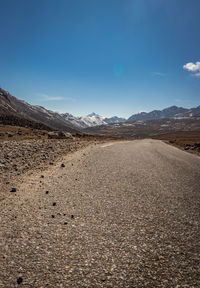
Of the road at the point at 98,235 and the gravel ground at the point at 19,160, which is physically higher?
the gravel ground at the point at 19,160

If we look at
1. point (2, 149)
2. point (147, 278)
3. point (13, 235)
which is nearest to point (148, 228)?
point (147, 278)

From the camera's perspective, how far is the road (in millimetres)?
5691

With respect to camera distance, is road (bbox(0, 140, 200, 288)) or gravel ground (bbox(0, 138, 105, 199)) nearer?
road (bbox(0, 140, 200, 288))

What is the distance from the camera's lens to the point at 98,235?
780 cm

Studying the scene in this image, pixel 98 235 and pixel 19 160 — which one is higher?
pixel 19 160

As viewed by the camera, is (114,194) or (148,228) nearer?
(148,228)

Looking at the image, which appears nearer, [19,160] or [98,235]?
[98,235]

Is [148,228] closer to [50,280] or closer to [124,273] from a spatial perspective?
[124,273]

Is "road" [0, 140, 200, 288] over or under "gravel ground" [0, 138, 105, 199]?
under

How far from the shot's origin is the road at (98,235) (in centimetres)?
569

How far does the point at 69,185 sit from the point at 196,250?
9643 millimetres

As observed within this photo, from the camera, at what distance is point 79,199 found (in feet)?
37.2

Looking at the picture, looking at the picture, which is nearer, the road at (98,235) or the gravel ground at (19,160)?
the road at (98,235)

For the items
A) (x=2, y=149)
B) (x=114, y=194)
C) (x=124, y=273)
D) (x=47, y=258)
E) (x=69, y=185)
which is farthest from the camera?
(x=2, y=149)
